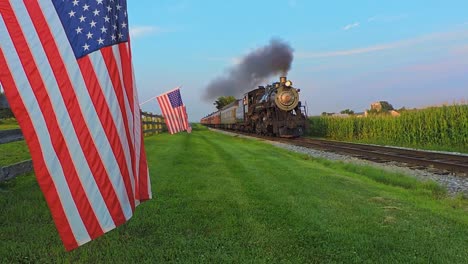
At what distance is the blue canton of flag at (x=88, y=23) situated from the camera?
112 inches

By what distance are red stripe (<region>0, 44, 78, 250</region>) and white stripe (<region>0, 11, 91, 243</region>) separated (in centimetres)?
2

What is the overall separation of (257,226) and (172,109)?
17028mm

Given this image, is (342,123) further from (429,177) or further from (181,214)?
(181,214)

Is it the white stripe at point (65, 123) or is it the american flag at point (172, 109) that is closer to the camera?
the white stripe at point (65, 123)

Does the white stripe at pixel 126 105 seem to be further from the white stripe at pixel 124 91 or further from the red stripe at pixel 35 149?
the red stripe at pixel 35 149

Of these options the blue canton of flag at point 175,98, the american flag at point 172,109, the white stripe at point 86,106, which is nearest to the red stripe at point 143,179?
the white stripe at point 86,106

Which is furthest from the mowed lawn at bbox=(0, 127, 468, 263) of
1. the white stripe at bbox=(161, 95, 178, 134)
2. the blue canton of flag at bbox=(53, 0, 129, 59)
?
the white stripe at bbox=(161, 95, 178, 134)

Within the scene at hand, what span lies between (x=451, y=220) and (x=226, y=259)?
3.31 meters

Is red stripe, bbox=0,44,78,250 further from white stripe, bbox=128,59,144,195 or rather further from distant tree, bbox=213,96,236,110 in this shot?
distant tree, bbox=213,96,236,110

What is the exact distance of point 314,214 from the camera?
5.59m

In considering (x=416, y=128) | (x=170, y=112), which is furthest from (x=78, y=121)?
(x=416, y=128)

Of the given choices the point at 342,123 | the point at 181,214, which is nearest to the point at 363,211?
the point at 181,214

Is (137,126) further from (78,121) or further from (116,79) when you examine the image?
(78,121)

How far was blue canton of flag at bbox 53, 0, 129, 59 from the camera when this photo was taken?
2.84 m
